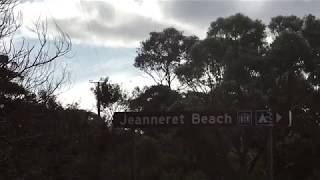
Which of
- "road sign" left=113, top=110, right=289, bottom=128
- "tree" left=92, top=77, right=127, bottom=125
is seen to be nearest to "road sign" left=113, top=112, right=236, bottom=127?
"road sign" left=113, top=110, right=289, bottom=128

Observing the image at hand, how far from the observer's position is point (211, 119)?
22.4m

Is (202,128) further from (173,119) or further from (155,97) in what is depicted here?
(155,97)

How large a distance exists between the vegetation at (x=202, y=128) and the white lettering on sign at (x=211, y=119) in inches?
106

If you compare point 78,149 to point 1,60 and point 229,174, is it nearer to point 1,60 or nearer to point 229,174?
point 229,174

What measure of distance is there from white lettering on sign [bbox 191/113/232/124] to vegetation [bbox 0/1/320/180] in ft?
8.81

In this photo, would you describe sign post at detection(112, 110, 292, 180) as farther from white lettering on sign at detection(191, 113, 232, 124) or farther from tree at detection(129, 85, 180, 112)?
tree at detection(129, 85, 180, 112)

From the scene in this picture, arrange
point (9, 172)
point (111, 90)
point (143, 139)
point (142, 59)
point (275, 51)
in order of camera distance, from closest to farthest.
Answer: point (9, 172), point (143, 139), point (275, 51), point (111, 90), point (142, 59)

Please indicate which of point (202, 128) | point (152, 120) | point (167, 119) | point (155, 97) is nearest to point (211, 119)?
point (167, 119)

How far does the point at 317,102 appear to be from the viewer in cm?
2941

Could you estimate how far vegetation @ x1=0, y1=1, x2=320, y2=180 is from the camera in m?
11.0

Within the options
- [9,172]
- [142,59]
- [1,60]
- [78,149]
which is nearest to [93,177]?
[78,149]

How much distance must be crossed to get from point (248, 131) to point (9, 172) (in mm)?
21547

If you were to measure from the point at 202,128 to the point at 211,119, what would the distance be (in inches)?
310

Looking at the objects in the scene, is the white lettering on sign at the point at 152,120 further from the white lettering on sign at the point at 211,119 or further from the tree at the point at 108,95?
the tree at the point at 108,95
